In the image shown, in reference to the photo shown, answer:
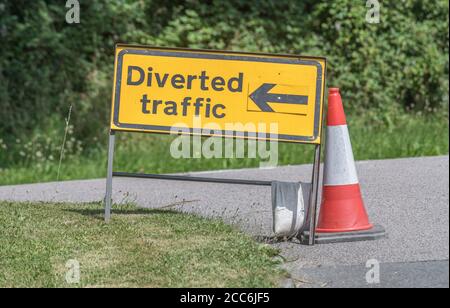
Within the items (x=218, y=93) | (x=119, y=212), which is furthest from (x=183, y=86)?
(x=119, y=212)

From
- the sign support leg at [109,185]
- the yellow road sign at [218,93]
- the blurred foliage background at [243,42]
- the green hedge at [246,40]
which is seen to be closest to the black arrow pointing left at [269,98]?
the yellow road sign at [218,93]

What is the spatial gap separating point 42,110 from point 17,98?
41cm

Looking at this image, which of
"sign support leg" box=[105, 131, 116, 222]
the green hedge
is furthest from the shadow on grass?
the green hedge

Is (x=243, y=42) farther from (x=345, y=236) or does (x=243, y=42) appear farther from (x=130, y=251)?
(x=130, y=251)

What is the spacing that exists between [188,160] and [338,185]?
4.34m

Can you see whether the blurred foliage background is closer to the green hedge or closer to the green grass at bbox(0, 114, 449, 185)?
the green hedge

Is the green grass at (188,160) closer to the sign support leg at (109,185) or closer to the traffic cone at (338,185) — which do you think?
the sign support leg at (109,185)

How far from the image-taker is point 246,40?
13227 mm

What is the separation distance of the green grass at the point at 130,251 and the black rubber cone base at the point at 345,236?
44cm

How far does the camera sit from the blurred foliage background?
12742 millimetres

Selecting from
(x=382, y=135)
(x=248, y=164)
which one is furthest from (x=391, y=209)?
(x=382, y=135)

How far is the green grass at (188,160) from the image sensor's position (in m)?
10.7

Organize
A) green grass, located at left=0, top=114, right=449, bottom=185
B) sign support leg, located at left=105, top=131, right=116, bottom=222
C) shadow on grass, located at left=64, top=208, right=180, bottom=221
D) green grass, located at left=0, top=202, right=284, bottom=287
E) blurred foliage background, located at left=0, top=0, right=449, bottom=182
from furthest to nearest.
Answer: blurred foliage background, located at left=0, top=0, right=449, bottom=182 → green grass, located at left=0, top=114, right=449, bottom=185 → shadow on grass, located at left=64, top=208, right=180, bottom=221 → sign support leg, located at left=105, top=131, right=116, bottom=222 → green grass, located at left=0, top=202, right=284, bottom=287

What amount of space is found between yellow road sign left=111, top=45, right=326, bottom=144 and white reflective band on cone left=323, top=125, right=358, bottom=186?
14cm
